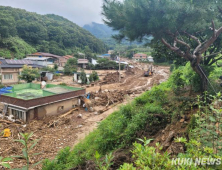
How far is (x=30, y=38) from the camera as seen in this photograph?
195ft

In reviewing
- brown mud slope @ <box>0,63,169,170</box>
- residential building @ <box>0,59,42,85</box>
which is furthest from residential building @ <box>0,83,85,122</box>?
residential building @ <box>0,59,42,85</box>

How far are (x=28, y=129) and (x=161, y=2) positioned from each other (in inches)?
440

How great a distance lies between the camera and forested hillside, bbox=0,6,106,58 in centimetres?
4347

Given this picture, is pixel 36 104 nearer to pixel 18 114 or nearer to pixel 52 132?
pixel 18 114

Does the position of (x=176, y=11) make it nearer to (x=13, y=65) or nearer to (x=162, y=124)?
(x=162, y=124)

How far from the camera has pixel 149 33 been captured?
597 cm

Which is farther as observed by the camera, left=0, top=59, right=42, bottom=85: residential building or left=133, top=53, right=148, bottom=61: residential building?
left=133, top=53, right=148, bottom=61: residential building

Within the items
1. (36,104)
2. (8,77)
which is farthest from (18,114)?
(8,77)

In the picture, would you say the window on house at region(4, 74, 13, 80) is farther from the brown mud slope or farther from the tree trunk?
the tree trunk

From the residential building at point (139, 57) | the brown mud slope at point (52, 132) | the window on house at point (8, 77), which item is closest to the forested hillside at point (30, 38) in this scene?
the window on house at point (8, 77)

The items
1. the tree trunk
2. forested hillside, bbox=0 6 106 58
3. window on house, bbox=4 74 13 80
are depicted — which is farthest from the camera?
forested hillside, bbox=0 6 106 58

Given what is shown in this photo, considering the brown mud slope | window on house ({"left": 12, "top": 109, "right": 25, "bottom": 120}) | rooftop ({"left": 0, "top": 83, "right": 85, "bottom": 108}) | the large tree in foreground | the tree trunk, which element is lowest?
the brown mud slope

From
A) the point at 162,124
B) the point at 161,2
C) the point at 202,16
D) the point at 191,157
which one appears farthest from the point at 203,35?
the point at 191,157

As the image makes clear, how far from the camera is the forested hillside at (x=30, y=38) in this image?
43469mm
